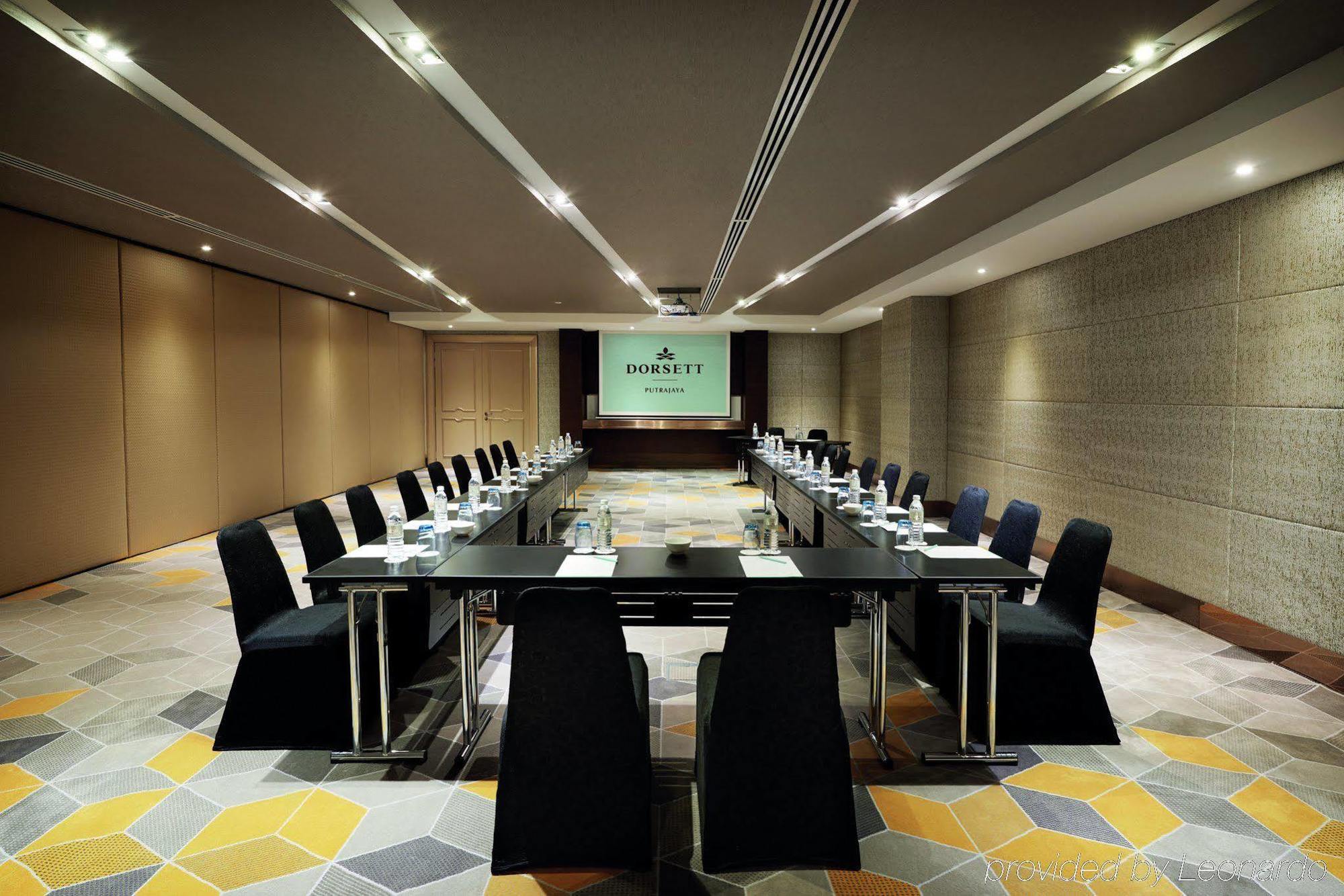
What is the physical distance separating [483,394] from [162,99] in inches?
412

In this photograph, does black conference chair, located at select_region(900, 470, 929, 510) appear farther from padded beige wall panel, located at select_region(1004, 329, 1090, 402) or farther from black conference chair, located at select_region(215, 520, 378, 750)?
black conference chair, located at select_region(215, 520, 378, 750)

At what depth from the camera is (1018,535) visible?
3623 millimetres

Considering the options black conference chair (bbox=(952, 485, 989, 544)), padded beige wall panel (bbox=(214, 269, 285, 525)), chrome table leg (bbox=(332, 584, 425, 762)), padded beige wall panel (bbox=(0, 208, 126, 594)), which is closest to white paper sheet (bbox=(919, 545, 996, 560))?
black conference chair (bbox=(952, 485, 989, 544))

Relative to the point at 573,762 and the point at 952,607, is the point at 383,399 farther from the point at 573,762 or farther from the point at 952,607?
the point at 573,762

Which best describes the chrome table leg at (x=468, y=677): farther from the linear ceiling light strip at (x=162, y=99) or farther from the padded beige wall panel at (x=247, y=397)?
the padded beige wall panel at (x=247, y=397)

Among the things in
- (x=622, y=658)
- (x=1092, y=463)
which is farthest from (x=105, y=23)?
(x=1092, y=463)

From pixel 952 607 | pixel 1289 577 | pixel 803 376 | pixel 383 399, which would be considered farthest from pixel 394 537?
pixel 803 376

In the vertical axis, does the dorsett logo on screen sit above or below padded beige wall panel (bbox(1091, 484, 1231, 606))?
above

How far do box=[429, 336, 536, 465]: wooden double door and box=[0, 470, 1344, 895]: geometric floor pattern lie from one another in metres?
9.89

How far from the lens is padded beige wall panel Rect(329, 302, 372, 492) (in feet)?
32.8

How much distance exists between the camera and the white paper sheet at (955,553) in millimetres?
3051

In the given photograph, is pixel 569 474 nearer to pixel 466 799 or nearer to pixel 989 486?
pixel 989 486

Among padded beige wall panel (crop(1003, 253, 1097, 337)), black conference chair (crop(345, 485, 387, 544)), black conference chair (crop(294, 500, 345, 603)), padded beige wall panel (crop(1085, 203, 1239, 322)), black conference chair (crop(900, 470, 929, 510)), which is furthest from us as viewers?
padded beige wall panel (crop(1003, 253, 1097, 337))

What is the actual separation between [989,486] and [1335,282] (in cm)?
415
